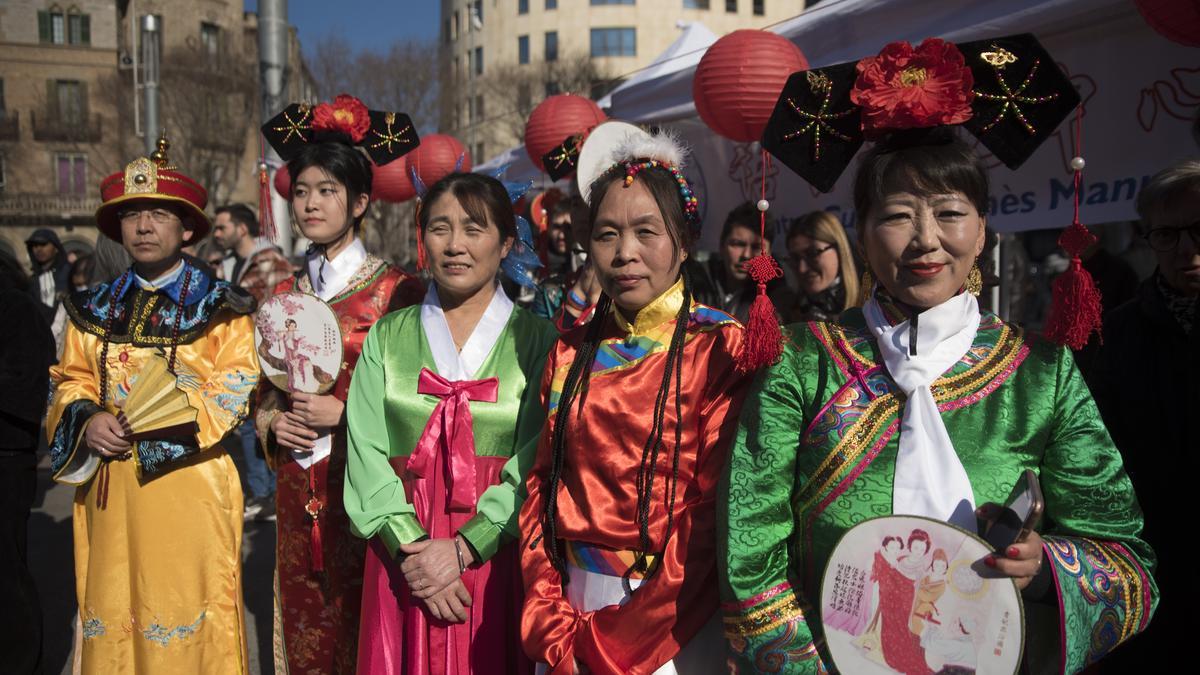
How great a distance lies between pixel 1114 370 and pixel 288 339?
96.5 inches

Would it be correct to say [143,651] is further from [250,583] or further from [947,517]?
[947,517]

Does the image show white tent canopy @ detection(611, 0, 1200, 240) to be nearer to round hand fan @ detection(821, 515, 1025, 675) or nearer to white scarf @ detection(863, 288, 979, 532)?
white scarf @ detection(863, 288, 979, 532)

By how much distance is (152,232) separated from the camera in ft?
9.84

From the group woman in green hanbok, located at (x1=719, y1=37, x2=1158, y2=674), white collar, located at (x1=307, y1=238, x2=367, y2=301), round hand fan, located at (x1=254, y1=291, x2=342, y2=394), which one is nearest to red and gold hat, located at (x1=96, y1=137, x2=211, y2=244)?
white collar, located at (x1=307, y1=238, x2=367, y2=301)

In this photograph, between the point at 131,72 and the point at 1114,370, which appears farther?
the point at 131,72

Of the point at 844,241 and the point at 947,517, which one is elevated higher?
the point at 844,241

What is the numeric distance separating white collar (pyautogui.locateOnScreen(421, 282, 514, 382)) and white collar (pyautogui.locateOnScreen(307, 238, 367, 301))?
24.7 inches

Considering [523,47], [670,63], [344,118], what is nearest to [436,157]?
[670,63]

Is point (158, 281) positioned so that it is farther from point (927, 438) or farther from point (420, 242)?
point (927, 438)

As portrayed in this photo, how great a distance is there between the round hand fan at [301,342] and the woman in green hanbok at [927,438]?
155 cm

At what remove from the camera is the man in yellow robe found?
9.36 ft

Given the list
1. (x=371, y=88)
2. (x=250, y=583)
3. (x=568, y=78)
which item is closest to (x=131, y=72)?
(x=371, y=88)

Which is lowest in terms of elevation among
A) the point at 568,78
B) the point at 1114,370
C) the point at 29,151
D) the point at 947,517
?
the point at 947,517

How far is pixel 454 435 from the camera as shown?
234cm
